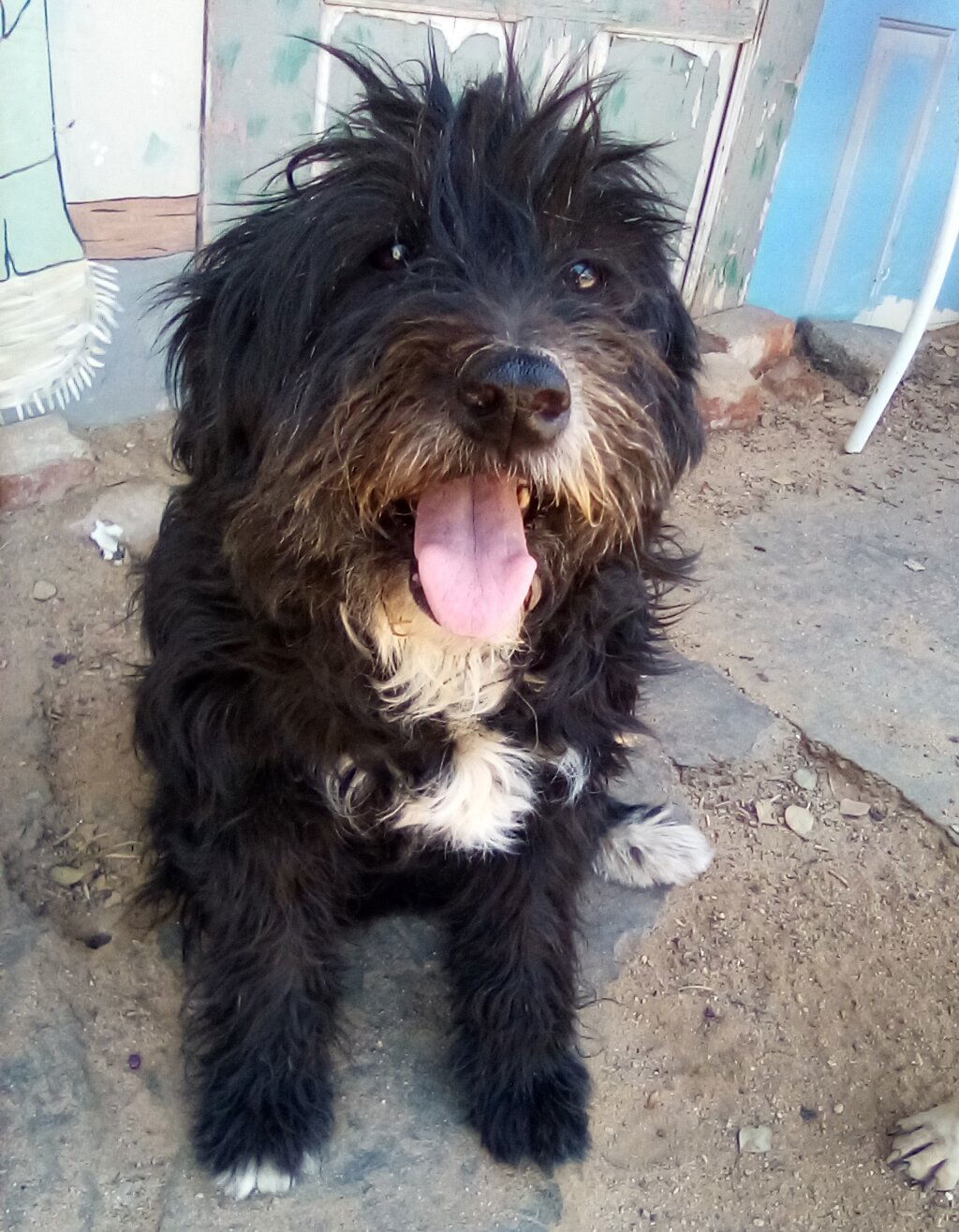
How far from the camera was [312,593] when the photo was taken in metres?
1.50

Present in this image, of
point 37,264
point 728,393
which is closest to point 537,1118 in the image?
point 37,264

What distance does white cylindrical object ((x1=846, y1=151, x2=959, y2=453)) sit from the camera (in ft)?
12.4

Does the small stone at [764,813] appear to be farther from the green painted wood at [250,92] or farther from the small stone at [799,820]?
the green painted wood at [250,92]

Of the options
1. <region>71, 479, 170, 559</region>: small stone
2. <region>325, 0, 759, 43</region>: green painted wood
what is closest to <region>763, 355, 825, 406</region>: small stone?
<region>325, 0, 759, 43</region>: green painted wood

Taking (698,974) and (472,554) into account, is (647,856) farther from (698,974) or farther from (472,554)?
(472,554)

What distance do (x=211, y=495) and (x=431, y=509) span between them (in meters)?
0.41

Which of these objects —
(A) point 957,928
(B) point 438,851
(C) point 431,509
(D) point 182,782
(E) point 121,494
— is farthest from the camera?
(E) point 121,494

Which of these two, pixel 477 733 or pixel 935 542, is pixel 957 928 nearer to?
pixel 477 733

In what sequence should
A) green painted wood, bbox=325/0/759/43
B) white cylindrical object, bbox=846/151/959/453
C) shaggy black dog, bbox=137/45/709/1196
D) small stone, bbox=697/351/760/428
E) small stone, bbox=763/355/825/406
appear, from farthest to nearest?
small stone, bbox=763/355/825/406 → small stone, bbox=697/351/760/428 → white cylindrical object, bbox=846/151/959/453 → green painted wood, bbox=325/0/759/43 → shaggy black dog, bbox=137/45/709/1196

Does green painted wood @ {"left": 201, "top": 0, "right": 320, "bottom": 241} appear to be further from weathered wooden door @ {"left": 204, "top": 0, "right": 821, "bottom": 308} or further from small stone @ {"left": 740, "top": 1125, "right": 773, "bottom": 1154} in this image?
small stone @ {"left": 740, "top": 1125, "right": 773, "bottom": 1154}

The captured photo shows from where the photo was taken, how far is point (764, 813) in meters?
2.58

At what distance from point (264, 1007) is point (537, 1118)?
0.50m

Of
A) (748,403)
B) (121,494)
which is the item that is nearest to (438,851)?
(121,494)

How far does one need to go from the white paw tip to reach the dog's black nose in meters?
1.24
